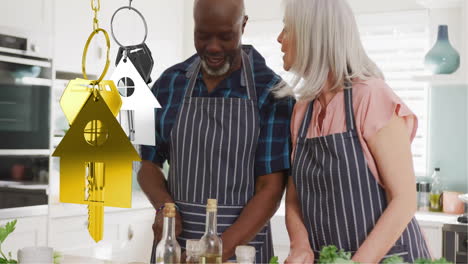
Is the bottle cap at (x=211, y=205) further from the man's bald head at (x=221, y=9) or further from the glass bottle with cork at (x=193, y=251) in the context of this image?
the man's bald head at (x=221, y=9)

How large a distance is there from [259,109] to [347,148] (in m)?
0.37

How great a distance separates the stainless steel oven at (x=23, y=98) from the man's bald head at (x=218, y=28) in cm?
182

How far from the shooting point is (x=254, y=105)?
193 centimetres

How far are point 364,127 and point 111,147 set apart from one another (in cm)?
71

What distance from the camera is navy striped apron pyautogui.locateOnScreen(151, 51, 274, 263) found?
1.91 meters

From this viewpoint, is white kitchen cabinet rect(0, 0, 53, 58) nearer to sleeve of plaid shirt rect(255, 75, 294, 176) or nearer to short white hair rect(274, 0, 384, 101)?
sleeve of plaid shirt rect(255, 75, 294, 176)

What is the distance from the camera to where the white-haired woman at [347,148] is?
1599 mm

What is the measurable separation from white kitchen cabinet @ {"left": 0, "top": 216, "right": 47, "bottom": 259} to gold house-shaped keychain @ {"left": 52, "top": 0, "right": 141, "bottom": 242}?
7.04ft

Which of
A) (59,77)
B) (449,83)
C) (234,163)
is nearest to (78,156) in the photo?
(234,163)

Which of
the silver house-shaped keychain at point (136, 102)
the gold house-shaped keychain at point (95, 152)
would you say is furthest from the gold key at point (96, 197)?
the silver house-shaped keychain at point (136, 102)

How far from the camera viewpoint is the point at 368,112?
1.65 meters

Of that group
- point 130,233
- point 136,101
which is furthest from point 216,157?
point 130,233

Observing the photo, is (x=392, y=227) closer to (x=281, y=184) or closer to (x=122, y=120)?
(x=281, y=184)

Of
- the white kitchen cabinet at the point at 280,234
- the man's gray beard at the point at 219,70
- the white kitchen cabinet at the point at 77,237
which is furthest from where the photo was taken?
the white kitchen cabinet at the point at 280,234
